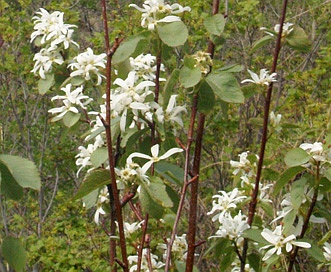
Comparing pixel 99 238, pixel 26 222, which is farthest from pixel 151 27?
pixel 26 222

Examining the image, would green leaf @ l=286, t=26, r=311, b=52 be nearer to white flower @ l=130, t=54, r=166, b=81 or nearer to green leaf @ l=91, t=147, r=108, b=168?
white flower @ l=130, t=54, r=166, b=81

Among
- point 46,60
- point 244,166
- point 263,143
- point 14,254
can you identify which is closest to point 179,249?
point 244,166

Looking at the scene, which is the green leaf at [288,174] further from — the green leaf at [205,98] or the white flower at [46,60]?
the white flower at [46,60]

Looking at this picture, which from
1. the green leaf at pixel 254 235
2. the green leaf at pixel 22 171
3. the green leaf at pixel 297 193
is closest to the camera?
the green leaf at pixel 22 171

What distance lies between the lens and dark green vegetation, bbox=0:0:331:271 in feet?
18.7

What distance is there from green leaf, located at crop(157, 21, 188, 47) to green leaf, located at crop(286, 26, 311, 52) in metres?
0.50

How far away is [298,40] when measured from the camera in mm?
2070

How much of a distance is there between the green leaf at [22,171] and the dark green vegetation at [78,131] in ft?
13.9

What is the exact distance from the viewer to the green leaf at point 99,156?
5.75 feet

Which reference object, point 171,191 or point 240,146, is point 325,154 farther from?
point 240,146

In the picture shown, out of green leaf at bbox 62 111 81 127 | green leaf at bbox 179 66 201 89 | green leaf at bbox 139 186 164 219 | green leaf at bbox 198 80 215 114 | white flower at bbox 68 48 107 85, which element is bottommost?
green leaf at bbox 62 111 81 127

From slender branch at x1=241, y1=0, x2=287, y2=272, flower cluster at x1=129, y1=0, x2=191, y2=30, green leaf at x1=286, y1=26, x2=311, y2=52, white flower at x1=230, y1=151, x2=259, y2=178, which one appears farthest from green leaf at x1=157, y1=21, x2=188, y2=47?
white flower at x1=230, y1=151, x2=259, y2=178

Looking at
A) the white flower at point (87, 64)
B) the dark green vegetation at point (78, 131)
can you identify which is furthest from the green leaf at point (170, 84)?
the dark green vegetation at point (78, 131)

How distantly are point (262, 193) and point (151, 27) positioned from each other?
0.87 meters
